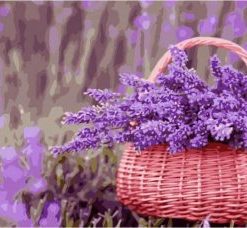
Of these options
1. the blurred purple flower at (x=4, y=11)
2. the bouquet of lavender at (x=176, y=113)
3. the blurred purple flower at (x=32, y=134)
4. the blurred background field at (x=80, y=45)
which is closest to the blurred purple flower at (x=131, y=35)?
the blurred background field at (x=80, y=45)

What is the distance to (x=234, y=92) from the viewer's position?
5.71 feet

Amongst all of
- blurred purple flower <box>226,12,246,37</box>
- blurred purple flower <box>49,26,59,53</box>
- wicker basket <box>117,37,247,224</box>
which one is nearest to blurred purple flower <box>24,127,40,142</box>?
wicker basket <box>117,37,247,224</box>

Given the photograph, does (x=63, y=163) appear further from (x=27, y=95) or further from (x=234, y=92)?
(x=27, y=95)

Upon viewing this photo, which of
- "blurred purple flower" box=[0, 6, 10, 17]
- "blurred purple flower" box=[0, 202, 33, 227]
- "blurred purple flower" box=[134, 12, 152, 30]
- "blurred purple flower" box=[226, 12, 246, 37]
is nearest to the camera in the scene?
"blurred purple flower" box=[0, 202, 33, 227]

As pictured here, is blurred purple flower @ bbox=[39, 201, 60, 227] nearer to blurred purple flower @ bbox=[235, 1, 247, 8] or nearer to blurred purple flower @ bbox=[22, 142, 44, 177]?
blurred purple flower @ bbox=[22, 142, 44, 177]

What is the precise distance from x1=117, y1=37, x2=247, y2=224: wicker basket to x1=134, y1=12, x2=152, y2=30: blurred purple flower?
1.28 metres

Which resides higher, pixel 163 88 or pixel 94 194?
pixel 163 88

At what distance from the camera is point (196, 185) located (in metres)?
1.74

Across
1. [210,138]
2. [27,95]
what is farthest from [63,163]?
[27,95]

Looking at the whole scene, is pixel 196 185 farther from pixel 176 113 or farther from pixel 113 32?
pixel 113 32

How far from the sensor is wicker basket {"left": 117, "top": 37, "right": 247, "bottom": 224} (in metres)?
1.73

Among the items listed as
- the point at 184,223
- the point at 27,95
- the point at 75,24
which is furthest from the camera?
the point at 75,24

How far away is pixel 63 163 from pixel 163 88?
362mm

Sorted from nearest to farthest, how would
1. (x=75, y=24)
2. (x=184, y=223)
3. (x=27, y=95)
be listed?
(x=184, y=223) → (x=27, y=95) → (x=75, y=24)
